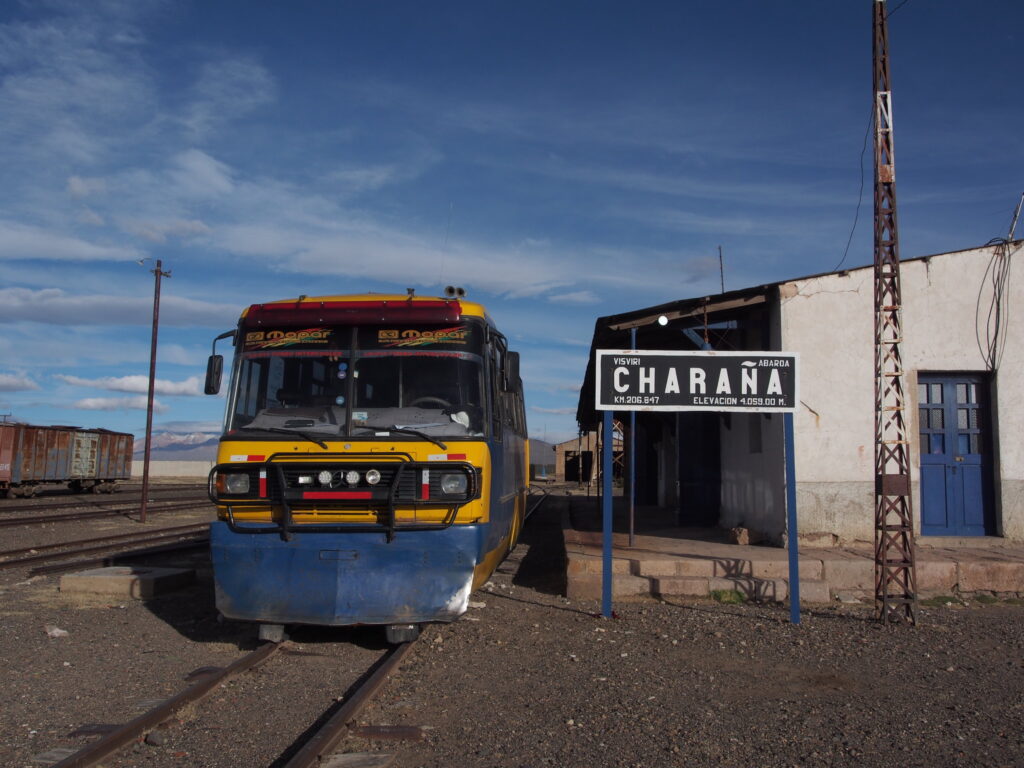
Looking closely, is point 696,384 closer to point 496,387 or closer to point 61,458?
point 496,387

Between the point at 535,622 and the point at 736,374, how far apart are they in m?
3.24

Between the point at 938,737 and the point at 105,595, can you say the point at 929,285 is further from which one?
the point at 105,595

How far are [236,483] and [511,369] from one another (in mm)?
2726

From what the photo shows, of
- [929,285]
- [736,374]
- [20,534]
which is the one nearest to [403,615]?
[736,374]

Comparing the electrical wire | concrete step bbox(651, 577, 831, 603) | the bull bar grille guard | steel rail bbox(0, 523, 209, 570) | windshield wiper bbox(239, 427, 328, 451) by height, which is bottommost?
steel rail bbox(0, 523, 209, 570)

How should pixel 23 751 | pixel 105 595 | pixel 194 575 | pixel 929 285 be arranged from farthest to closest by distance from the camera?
1. pixel 929 285
2. pixel 194 575
3. pixel 105 595
4. pixel 23 751

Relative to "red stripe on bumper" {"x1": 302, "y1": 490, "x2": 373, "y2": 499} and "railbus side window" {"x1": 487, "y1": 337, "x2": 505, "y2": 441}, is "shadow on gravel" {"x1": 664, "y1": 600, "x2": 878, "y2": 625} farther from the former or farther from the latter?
"red stripe on bumper" {"x1": 302, "y1": 490, "x2": 373, "y2": 499}

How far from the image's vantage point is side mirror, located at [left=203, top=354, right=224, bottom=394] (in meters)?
7.55

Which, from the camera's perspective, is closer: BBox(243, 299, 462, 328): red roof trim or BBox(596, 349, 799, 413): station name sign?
BBox(243, 299, 462, 328): red roof trim

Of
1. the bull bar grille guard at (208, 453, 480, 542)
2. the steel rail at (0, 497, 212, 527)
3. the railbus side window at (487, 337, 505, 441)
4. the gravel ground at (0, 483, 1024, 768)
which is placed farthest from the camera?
the steel rail at (0, 497, 212, 527)

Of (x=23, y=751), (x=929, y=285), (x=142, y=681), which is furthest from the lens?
(x=929, y=285)

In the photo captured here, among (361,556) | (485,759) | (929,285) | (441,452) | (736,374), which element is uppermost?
(929,285)

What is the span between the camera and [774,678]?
249 inches

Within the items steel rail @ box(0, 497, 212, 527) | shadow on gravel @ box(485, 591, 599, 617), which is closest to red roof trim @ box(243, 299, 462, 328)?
shadow on gravel @ box(485, 591, 599, 617)
